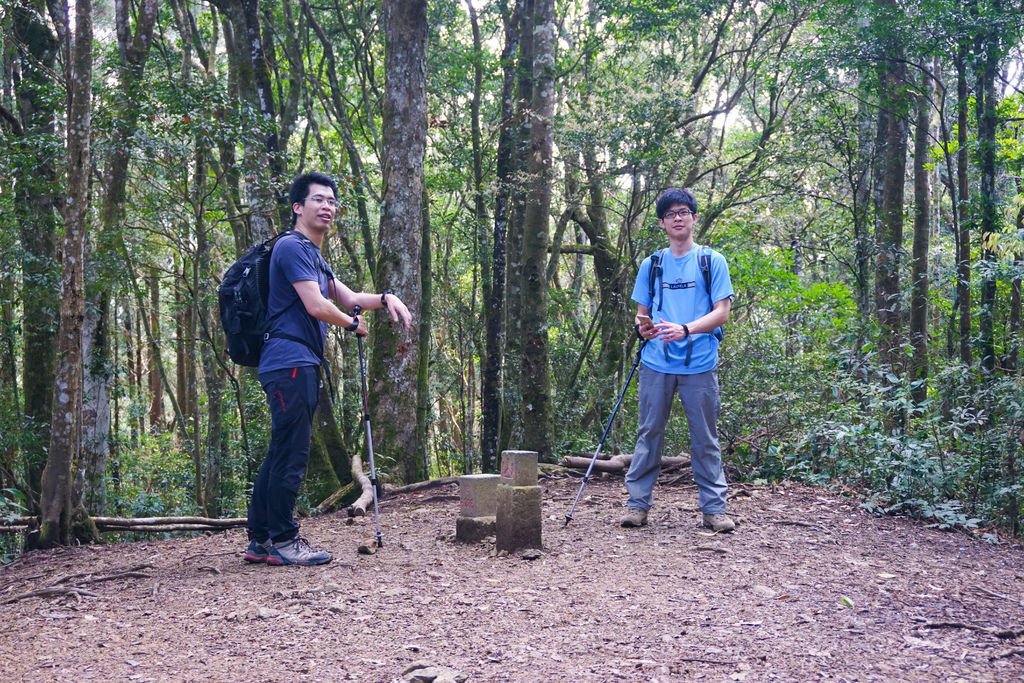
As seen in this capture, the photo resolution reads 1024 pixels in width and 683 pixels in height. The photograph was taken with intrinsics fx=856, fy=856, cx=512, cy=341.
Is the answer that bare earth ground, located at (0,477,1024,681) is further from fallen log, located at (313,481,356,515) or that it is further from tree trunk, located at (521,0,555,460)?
tree trunk, located at (521,0,555,460)

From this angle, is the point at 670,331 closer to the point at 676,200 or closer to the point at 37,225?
the point at 676,200

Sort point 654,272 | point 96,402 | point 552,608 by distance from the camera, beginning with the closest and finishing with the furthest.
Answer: point 552,608
point 654,272
point 96,402

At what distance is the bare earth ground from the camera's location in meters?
3.40

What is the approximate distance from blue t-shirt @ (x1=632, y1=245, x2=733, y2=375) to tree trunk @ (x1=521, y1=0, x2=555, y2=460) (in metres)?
4.18

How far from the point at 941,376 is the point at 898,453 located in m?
1.38

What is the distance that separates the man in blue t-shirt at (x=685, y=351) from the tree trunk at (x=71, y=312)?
12.7ft

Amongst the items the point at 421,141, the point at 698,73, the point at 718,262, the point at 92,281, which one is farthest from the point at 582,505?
the point at 698,73

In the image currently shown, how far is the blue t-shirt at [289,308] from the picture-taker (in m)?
4.81

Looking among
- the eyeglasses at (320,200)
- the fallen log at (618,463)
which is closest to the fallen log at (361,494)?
the fallen log at (618,463)

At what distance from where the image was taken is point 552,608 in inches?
162

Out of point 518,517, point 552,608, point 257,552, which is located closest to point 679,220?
point 518,517

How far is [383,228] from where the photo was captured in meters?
8.27

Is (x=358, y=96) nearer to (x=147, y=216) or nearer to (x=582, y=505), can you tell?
(x=147, y=216)

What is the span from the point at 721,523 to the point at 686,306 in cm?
147
